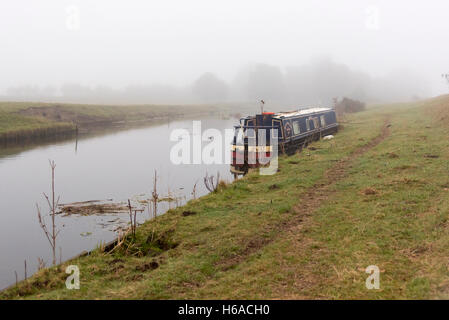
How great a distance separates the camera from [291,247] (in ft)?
25.5

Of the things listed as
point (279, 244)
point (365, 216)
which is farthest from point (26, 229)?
point (365, 216)

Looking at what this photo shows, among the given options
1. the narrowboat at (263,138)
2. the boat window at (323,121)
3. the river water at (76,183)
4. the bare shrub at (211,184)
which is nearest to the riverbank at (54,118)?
the river water at (76,183)

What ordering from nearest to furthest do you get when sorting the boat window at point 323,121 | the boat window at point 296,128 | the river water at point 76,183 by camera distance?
the river water at point 76,183 → the boat window at point 296,128 → the boat window at point 323,121

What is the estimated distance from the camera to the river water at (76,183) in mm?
11398

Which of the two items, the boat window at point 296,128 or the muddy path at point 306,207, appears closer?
the muddy path at point 306,207

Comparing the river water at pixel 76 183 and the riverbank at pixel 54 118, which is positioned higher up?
the riverbank at pixel 54 118

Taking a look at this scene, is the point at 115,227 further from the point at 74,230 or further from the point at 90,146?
the point at 90,146

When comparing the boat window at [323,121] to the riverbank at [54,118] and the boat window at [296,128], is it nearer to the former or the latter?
the boat window at [296,128]

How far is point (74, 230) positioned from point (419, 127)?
22.8 metres

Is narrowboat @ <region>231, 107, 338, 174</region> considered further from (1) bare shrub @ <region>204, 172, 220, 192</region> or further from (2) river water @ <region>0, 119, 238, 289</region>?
(1) bare shrub @ <region>204, 172, 220, 192</region>

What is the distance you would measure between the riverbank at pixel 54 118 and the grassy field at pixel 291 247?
98.0 ft

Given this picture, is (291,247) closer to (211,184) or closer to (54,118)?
(211,184)

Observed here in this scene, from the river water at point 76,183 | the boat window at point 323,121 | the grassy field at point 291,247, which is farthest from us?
the boat window at point 323,121

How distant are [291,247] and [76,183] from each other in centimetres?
1494
